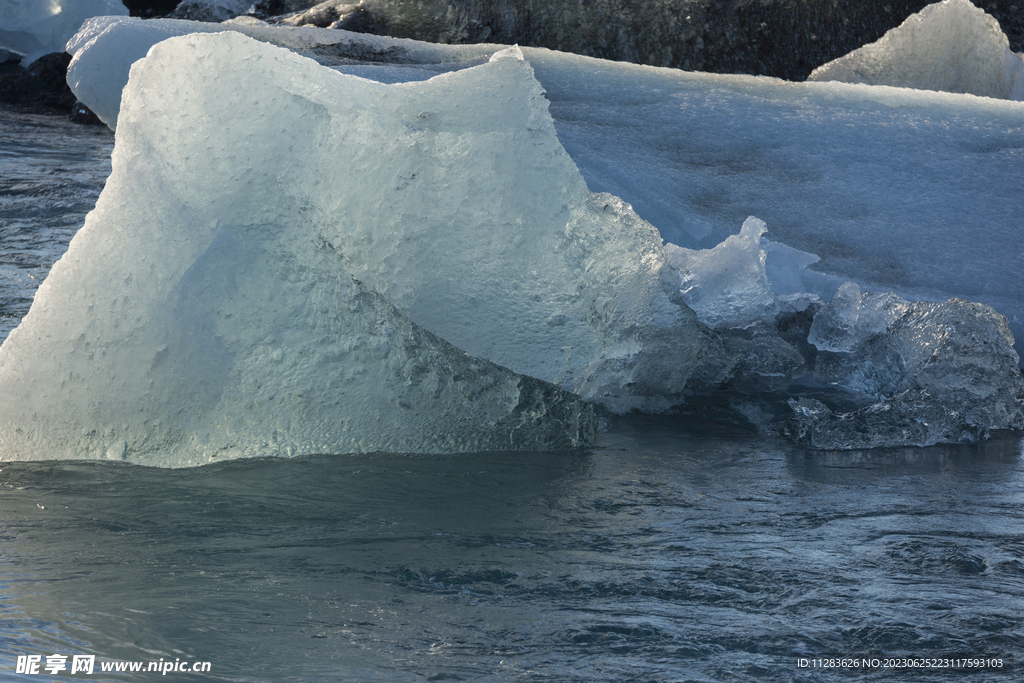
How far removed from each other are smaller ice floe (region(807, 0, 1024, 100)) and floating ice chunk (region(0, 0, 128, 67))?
11616 mm

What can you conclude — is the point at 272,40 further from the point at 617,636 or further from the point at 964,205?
the point at 617,636

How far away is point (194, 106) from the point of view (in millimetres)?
2926

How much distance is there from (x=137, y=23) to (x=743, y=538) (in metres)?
4.52

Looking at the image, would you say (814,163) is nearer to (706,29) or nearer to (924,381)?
(924,381)

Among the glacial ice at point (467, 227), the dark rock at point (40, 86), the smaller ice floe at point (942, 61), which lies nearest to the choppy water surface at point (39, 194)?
the glacial ice at point (467, 227)

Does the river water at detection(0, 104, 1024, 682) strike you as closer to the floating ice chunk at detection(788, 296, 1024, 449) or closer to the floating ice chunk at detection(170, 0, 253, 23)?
the floating ice chunk at detection(788, 296, 1024, 449)

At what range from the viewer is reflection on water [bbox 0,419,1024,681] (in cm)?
186

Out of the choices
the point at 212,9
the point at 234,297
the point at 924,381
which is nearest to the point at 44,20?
the point at 212,9

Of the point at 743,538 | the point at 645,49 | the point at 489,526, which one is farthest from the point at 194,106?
the point at 645,49

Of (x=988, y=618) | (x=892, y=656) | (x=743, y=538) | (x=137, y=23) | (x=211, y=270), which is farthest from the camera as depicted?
(x=137, y=23)

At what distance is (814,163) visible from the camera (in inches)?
183

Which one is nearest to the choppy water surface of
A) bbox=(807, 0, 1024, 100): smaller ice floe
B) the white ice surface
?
the white ice surface

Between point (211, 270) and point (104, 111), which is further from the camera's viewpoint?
point (104, 111)

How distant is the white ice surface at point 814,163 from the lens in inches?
165
